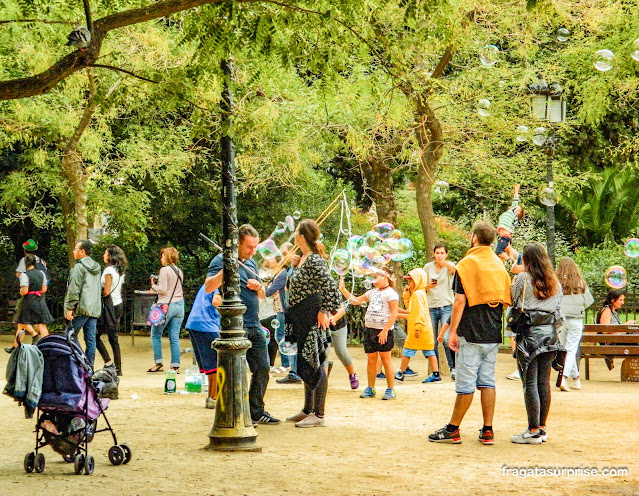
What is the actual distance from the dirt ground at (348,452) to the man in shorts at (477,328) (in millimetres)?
397

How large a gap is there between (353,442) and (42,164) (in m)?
12.8

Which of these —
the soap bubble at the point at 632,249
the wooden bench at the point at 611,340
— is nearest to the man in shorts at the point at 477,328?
the wooden bench at the point at 611,340

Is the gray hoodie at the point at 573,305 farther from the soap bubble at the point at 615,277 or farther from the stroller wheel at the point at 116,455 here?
the stroller wheel at the point at 116,455

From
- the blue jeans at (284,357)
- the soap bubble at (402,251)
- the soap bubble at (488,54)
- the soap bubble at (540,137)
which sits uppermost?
the soap bubble at (488,54)

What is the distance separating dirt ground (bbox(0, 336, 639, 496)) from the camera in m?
6.96

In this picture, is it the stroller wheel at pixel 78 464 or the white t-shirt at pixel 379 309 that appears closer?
the stroller wheel at pixel 78 464

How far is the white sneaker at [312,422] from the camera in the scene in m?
9.65

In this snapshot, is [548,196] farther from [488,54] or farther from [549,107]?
[488,54]

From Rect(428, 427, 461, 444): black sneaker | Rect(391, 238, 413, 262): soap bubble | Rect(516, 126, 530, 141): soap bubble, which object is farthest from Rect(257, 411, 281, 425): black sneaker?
Rect(516, 126, 530, 141): soap bubble

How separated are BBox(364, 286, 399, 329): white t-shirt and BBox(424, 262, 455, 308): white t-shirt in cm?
166

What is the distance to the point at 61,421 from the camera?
757 centimetres

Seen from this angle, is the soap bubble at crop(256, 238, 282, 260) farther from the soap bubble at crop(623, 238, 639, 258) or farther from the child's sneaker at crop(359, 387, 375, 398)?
the soap bubble at crop(623, 238, 639, 258)

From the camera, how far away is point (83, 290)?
13570 millimetres

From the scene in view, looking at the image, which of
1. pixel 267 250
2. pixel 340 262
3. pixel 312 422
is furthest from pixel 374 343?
pixel 312 422
